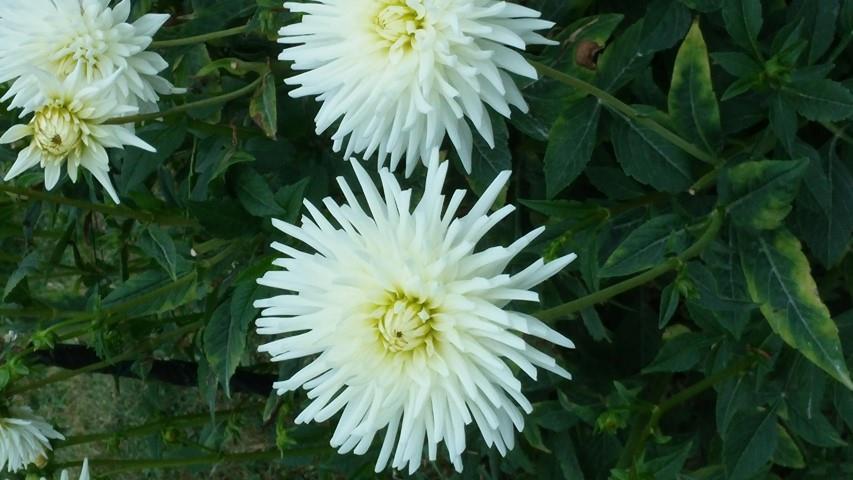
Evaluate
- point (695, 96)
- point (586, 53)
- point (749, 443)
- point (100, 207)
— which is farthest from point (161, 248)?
point (749, 443)

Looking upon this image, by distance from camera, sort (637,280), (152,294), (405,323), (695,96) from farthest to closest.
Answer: (152,294) → (695,96) → (637,280) → (405,323)

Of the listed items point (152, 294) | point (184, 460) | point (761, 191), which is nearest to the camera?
point (761, 191)

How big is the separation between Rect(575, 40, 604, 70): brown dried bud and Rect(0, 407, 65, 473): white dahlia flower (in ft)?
4.11

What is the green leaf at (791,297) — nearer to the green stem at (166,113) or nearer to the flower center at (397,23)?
the flower center at (397,23)

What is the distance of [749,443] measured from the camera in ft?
6.63

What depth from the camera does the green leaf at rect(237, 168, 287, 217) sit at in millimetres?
1872

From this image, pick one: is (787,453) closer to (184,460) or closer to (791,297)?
(791,297)

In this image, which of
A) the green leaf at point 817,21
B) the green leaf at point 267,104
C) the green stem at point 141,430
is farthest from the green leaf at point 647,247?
the green stem at point 141,430

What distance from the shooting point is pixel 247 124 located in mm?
2182

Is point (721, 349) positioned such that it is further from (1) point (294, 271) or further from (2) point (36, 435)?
(2) point (36, 435)

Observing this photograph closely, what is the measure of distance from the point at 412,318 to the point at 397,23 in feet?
1.31

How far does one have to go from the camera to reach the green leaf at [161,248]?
1.87 metres

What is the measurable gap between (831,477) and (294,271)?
1.46m

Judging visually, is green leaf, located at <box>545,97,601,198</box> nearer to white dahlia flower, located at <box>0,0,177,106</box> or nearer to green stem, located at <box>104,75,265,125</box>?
green stem, located at <box>104,75,265,125</box>
